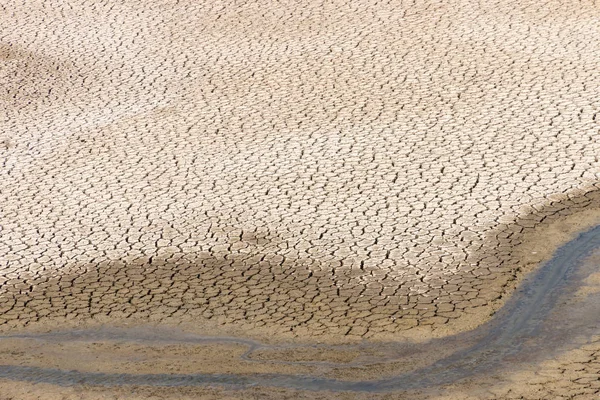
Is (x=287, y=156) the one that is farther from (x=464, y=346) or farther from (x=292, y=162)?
(x=464, y=346)

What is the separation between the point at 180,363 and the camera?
10.7 ft

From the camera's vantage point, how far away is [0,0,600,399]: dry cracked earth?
359 cm

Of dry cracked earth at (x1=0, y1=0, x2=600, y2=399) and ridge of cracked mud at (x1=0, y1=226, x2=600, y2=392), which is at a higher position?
dry cracked earth at (x1=0, y1=0, x2=600, y2=399)

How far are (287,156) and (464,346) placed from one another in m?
1.83

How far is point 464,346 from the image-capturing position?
10.6ft

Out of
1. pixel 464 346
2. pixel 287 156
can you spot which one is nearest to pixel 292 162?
pixel 287 156

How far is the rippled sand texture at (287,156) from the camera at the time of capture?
3.64m

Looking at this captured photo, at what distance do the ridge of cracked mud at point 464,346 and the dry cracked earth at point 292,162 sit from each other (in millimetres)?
71

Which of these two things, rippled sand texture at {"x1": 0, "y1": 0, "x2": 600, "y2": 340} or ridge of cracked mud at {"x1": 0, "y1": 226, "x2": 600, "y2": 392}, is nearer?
ridge of cracked mud at {"x1": 0, "y1": 226, "x2": 600, "y2": 392}

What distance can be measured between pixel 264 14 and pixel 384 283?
3.49 m

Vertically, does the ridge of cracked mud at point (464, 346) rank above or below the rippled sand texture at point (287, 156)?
below

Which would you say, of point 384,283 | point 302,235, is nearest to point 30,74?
point 302,235

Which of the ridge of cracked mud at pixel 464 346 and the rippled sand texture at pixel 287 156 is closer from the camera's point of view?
the ridge of cracked mud at pixel 464 346

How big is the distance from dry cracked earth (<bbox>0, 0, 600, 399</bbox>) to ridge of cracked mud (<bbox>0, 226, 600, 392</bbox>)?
0.07 meters
